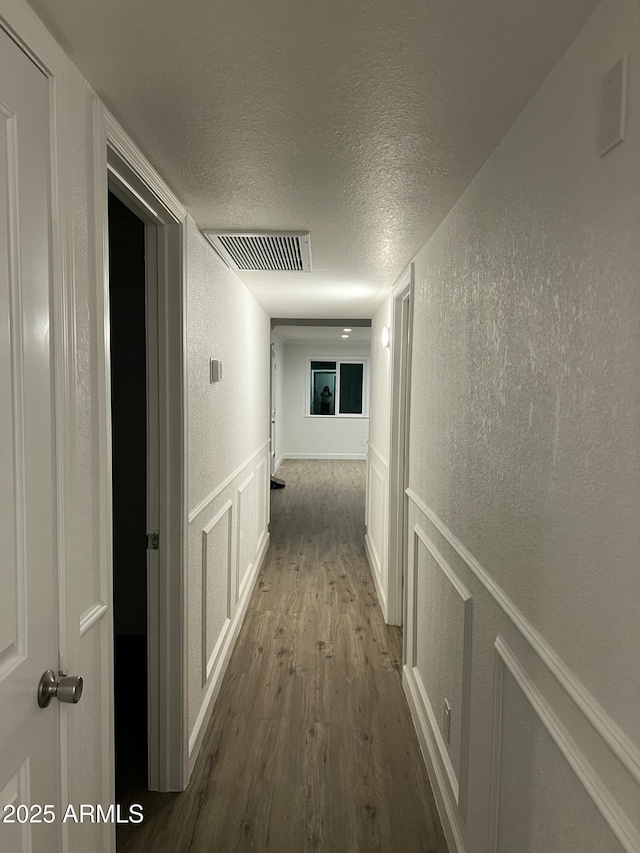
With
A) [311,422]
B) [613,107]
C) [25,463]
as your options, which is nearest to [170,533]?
[25,463]

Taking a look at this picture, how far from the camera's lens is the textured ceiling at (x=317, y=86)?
1.00m

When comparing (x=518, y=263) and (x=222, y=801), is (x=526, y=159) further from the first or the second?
(x=222, y=801)

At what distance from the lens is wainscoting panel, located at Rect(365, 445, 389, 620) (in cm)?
389

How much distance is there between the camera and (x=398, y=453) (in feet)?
12.0

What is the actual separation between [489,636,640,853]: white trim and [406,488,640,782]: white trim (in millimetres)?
89

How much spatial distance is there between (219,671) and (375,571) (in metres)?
1.85

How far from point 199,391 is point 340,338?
26.7ft

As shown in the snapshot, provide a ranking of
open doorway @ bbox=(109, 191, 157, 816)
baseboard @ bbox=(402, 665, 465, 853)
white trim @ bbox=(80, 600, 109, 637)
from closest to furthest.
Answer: white trim @ bbox=(80, 600, 109, 637), baseboard @ bbox=(402, 665, 465, 853), open doorway @ bbox=(109, 191, 157, 816)

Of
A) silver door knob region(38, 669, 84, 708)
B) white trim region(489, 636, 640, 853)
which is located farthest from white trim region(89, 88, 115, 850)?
white trim region(489, 636, 640, 853)

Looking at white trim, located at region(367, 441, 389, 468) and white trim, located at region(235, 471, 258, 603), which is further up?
white trim, located at region(367, 441, 389, 468)

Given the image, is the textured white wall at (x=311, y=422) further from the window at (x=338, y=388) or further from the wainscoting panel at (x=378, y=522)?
the wainscoting panel at (x=378, y=522)

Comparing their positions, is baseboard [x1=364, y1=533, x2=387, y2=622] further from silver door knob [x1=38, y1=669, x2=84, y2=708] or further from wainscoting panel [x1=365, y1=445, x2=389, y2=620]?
silver door knob [x1=38, y1=669, x2=84, y2=708]

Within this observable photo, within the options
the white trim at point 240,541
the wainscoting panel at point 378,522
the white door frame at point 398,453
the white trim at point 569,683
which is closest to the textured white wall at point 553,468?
the white trim at point 569,683

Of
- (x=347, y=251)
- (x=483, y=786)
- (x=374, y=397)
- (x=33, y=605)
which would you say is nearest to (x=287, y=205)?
(x=347, y=251)
